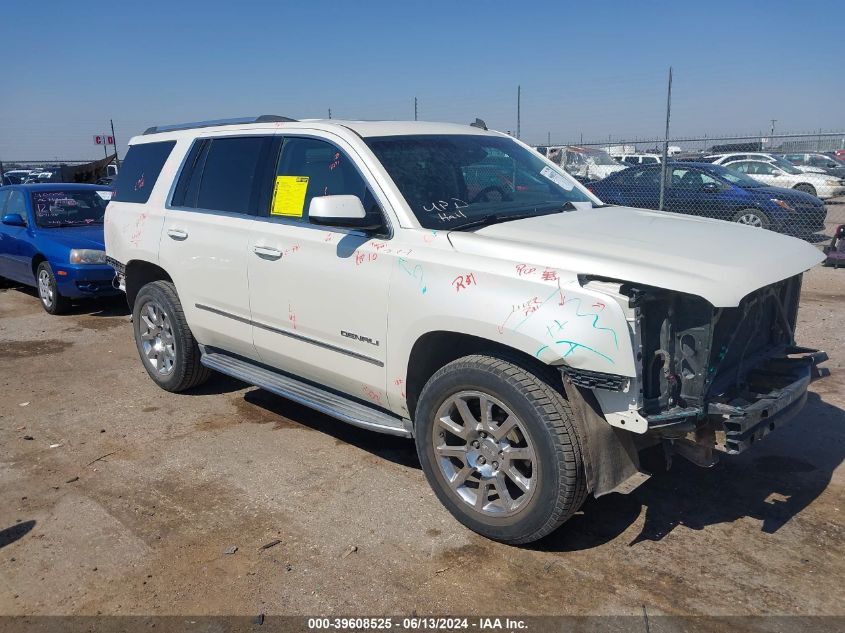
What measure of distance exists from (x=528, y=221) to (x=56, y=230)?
24.4 ft

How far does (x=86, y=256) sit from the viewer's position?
855 cm

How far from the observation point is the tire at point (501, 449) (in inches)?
123

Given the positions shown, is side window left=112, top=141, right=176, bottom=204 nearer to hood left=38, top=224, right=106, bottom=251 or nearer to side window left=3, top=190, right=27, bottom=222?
hood left=38, top=224, right=106, bottom=251

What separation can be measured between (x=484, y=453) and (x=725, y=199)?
11.1 meters

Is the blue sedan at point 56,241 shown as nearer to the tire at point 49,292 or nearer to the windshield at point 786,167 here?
the tire at point 49,292

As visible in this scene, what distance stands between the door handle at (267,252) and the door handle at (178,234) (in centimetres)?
85

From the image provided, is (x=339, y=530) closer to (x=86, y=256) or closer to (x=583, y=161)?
(x=86, y=256)

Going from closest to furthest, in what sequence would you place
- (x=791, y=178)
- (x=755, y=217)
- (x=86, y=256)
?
(x=86, y=256) < (x=755, y=217) < (x=791, y=178)

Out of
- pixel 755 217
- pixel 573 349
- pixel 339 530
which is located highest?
pixel 573 349

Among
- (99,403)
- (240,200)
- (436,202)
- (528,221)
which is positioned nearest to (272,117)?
(240,200)

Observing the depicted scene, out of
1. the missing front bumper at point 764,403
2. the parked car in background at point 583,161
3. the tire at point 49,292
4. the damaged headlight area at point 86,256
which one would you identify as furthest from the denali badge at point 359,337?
the parked car in background at point 583,161

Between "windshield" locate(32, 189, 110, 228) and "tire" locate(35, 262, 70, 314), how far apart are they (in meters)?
0.68

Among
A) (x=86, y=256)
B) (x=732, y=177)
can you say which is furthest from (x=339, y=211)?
(x=732, y=177)

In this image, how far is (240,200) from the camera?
4.70 m
